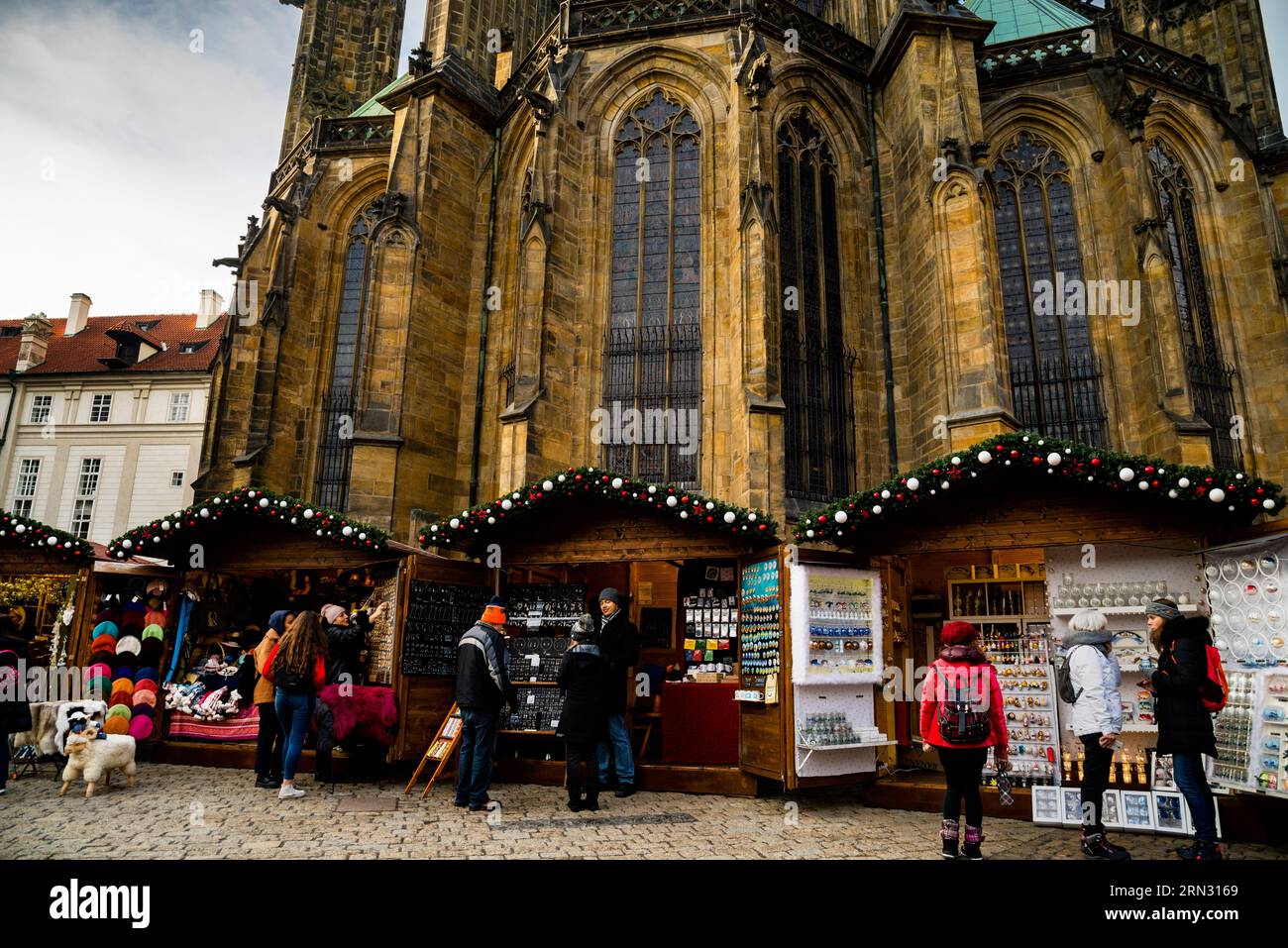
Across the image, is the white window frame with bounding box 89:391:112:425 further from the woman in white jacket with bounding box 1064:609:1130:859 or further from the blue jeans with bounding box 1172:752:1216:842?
the blue jeans with bounding box 1172:752:1216:842

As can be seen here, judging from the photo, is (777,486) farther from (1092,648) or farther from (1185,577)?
(1092,648)

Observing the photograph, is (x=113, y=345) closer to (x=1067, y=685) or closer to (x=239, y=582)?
(x=239, y=582)

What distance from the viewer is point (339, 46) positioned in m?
22.5

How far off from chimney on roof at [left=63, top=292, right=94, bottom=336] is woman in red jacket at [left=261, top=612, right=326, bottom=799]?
121 feet

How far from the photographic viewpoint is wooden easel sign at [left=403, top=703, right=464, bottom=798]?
752cm

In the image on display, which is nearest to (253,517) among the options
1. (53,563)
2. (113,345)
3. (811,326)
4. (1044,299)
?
(53,563)

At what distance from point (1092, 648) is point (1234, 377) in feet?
43.4

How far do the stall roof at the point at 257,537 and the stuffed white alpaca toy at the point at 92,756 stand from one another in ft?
8.72

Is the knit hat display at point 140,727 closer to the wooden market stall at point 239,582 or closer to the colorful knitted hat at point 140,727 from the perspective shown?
the colorful knitted hat at point 140,727

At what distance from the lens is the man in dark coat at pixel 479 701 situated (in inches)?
267

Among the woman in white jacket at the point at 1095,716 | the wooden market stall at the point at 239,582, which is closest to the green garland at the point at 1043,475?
the woman in white jacket at the point at 1095,716

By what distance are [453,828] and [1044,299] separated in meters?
14.7

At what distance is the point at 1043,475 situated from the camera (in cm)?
711

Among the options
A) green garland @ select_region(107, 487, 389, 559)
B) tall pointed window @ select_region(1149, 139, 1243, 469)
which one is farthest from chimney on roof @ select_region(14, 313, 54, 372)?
tall pointed window @ select_region(1149, 139, 1243, 469)
